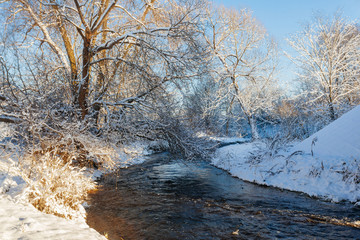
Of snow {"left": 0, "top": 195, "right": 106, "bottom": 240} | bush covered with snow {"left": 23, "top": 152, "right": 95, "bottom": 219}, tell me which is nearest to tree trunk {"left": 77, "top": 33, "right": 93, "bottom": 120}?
bush covered with snow {"left": 23, "top": 152, "right": 95, "bottom": 219}

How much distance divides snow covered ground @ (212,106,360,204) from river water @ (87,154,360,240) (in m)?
0.56

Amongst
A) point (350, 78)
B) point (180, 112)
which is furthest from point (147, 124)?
point (350, 78)

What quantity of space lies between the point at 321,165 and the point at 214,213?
4665mm

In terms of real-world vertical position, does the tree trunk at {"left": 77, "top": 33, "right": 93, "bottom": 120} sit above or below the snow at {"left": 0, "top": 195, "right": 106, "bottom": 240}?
above

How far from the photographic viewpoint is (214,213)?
621 centimetres

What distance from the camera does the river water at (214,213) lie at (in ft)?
16.4

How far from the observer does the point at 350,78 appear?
17156 mm

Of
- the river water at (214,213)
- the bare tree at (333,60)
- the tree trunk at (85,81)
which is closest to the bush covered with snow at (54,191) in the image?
the river water at (214,213)

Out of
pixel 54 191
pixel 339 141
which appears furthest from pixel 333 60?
pixel 54 191

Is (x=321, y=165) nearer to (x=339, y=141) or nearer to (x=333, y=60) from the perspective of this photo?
(x=339, y=141)

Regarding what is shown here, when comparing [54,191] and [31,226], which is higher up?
[54,191]

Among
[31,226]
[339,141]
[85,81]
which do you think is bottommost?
[31,226]

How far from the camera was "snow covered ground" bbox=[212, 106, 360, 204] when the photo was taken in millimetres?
7332

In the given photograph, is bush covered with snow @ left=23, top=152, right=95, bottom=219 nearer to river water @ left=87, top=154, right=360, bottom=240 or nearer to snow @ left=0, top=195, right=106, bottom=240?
snow @ left=0, top=195, right=106, bottom=240
